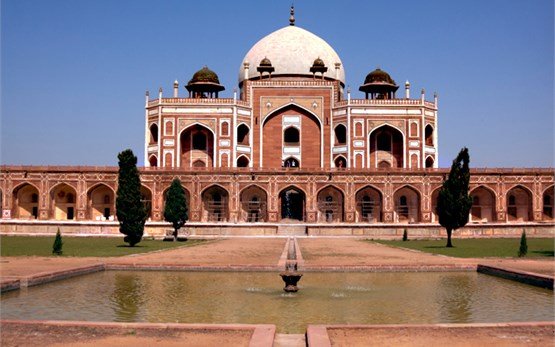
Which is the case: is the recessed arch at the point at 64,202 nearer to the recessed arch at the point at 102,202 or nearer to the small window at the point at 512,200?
the recessed arch at the point at 102,202

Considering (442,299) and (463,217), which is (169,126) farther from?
(442,299)

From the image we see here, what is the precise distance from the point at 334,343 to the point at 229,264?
23.8ft

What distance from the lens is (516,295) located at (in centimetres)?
935

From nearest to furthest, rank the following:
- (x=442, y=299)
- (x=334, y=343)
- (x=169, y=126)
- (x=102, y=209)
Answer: (x=334, y=343)
(x=442, y=299)
(x=102, y=209)
(x=169, y=126)

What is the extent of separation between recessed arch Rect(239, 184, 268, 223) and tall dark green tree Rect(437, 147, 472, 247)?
12948 mm

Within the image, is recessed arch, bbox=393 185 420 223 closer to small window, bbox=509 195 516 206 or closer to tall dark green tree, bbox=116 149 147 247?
small window, bbox=509 195 516 206

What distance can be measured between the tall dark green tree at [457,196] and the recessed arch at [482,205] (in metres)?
12.3

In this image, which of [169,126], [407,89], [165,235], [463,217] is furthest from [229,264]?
[407,89]

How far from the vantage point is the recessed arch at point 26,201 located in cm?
3297

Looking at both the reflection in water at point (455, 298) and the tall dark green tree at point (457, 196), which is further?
the tall dark green tree at point (457, 196)

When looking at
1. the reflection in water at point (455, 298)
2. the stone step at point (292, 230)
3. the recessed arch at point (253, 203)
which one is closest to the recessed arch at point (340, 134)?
the recessed arch at point (253, 203)

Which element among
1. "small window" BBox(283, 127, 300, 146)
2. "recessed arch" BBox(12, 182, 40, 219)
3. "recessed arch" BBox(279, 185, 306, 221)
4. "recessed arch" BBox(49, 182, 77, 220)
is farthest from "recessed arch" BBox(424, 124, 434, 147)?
"recessed arch" BBox(12, 182, 40, 219)

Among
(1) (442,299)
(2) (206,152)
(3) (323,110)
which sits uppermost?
(3) (323,110)

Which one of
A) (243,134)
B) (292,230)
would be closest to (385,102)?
(243,134)
